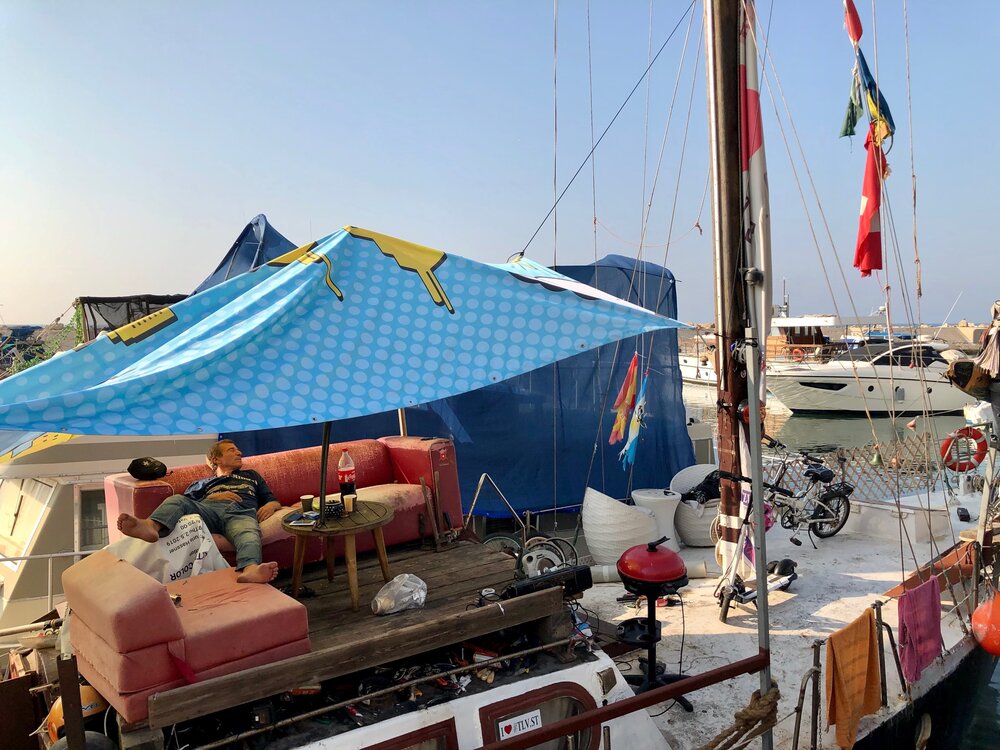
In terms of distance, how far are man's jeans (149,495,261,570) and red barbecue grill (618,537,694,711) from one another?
2.71 m

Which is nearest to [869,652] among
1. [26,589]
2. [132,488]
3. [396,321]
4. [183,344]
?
[396,321]

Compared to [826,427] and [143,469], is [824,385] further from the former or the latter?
[143,469]

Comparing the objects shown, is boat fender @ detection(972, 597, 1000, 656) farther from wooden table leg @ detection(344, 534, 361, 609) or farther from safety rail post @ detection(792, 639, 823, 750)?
wooden table leg @ detection(344, 534, 361, 609)

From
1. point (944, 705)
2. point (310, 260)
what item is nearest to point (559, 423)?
point (944, 705)

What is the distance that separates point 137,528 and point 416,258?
2.48 metres

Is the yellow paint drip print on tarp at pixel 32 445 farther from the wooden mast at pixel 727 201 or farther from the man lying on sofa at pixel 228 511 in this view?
the wooden mast at pixel 727 201

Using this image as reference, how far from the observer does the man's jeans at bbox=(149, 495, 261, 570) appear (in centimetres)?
454

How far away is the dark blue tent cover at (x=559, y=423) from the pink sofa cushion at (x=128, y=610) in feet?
20.5

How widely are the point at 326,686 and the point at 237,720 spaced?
0.56 metres

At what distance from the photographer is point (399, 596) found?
458cm

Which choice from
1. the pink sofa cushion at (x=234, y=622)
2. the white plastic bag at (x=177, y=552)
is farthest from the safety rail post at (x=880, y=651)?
the white plastic bag at (x=177, y=552)

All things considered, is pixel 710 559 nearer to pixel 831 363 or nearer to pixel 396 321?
pixel 396 321

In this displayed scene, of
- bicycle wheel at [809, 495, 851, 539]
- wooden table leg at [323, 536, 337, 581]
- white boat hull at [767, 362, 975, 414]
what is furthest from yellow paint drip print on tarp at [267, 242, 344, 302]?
white boat hull at [767, 362, 975, 414]

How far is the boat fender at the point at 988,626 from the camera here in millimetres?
5738
